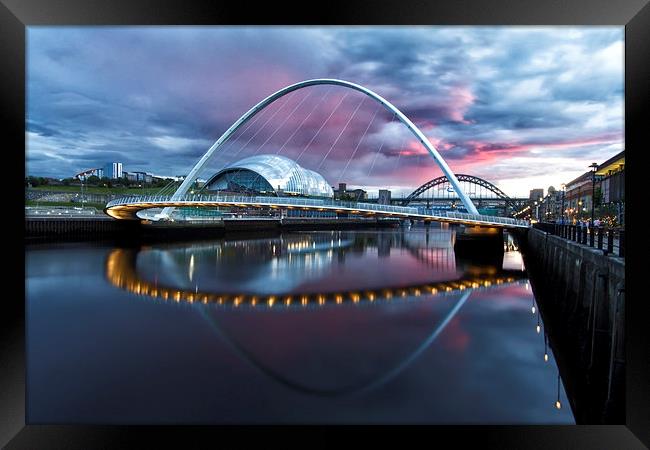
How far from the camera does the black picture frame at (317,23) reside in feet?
11.5

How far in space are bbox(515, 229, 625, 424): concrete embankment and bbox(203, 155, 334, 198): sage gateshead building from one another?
46.7m

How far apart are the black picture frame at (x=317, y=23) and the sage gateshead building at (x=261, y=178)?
5128 cm

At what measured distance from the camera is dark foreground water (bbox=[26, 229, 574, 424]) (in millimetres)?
5547

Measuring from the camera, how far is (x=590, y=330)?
7863 mm

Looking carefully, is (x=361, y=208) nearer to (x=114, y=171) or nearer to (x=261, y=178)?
(x=261, y=178)

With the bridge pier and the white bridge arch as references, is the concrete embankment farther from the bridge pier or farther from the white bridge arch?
the white bridge arch

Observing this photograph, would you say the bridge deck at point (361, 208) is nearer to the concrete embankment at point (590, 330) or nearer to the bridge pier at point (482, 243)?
the bridge pier at point (482, 243)

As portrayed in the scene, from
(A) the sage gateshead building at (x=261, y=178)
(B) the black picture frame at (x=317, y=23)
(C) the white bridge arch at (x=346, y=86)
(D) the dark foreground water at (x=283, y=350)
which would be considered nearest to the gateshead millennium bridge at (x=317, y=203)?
(C) the white bridge arch at (x=346, y=86)

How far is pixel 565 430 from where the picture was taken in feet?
11.6

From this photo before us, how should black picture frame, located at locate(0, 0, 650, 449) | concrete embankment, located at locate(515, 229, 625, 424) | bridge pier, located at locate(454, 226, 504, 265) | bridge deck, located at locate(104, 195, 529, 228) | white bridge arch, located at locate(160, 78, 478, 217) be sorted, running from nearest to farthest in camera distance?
black picture frame, located at locate(0, 0, 650, 449) → concrete embankment, located at locate(515, 229, 625, 424) → bridge deck, located at locate(104, 195, 529, 228) → bridge pier, located at locate(454, 226, 504, 265) → white bridge arch, located at locate(160, 78, 478, 217)

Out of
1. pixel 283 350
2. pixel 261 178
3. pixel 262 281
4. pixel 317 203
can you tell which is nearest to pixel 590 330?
pixel 283 350

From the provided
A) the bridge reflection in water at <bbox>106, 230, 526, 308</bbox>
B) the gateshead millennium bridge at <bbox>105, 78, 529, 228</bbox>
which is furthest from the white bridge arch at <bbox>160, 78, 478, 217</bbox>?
the bridge reflection in water at <bbox>106, 230, 526, 308</bbox>

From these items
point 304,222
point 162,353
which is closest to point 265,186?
point 304,222
